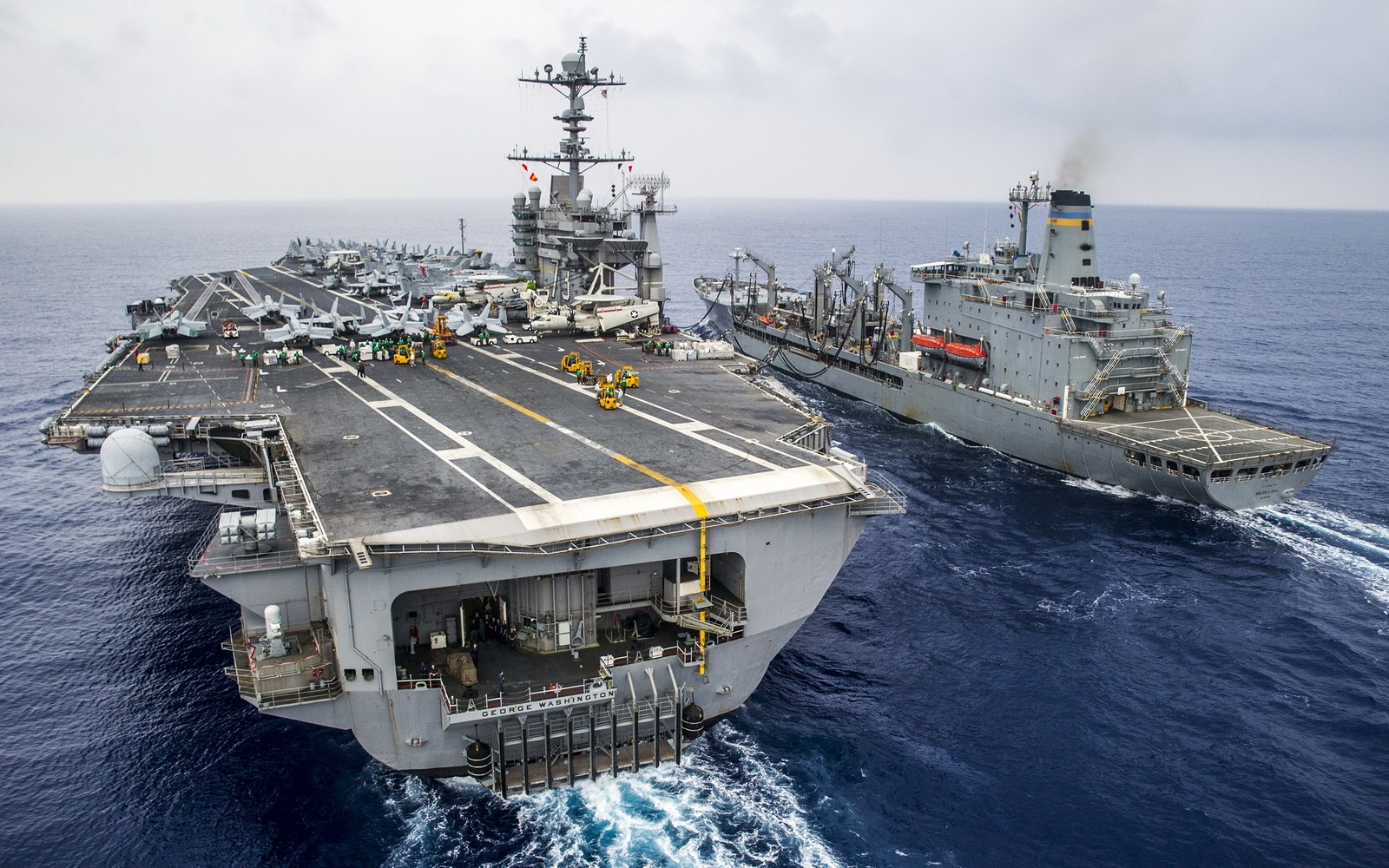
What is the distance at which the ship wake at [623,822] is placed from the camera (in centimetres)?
1736

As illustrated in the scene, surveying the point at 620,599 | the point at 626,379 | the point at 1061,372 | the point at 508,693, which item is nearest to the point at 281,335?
the point at 626,379

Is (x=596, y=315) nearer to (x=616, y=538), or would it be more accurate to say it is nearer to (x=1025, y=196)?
(x=1025, y=196)

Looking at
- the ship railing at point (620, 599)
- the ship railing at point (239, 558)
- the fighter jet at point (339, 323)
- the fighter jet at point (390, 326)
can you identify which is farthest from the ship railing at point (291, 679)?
the fighter jet at point (339, 323)

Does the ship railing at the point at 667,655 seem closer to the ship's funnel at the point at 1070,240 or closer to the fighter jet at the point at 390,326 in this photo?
the fighter jet at the point at 390,326

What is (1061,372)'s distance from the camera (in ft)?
131

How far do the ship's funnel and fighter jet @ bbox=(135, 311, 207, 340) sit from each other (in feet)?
120

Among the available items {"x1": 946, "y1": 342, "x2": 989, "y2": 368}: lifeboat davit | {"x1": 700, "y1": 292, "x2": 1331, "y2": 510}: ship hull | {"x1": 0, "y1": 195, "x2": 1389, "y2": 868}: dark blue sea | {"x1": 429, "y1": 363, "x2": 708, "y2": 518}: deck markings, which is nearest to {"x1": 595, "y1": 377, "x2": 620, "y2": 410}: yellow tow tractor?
{"x1": 429, "y1": 363, "x2": 708, "y2": 518}: deck markings

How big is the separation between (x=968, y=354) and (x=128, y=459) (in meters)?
35.1

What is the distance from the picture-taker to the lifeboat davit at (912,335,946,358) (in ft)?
156

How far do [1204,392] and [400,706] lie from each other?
46275 mm

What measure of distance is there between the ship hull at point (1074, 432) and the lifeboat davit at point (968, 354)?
0.92 metres

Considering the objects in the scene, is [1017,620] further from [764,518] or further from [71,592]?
[71,592]

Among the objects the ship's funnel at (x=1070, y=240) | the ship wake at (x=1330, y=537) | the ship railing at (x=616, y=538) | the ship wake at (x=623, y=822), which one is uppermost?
the ship's funnel at (x=1070, y=240)

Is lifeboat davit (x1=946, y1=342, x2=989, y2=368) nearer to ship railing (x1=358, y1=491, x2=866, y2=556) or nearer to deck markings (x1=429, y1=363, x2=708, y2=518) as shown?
deck markings (x1=429, y1=363, x2=708, y2=518)
